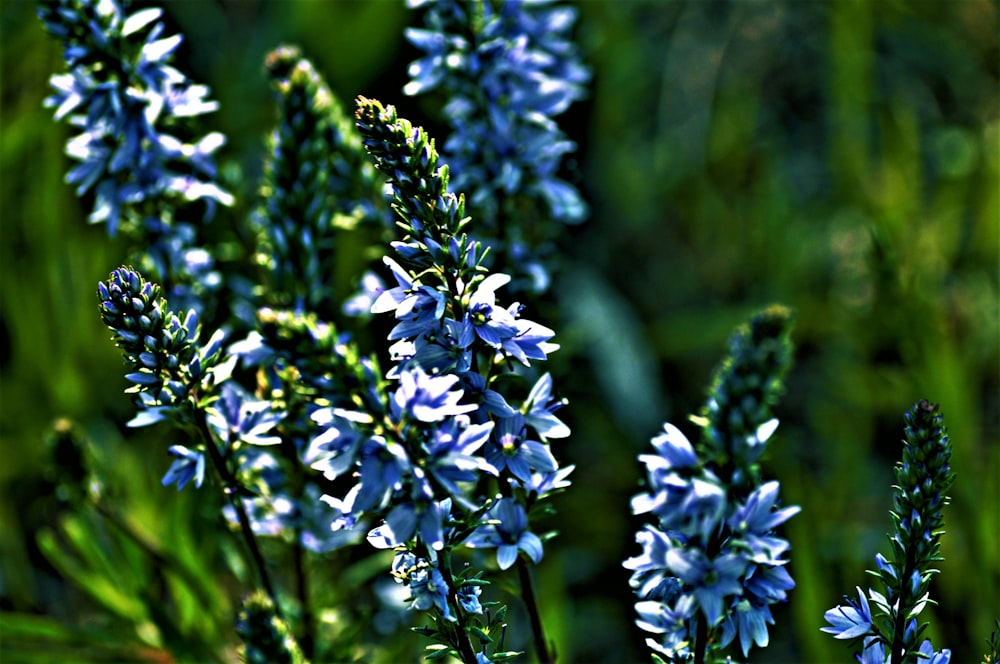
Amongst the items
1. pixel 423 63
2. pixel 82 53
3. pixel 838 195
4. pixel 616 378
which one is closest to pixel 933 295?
pixel 838 195

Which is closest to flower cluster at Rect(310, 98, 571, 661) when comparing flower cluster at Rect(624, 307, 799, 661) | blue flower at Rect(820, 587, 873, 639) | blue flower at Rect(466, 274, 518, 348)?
blue flower at Rect(466, 274, 518, 348)

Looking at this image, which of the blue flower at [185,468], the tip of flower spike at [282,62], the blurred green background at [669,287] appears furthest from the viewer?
the blurred green background at [669,287]

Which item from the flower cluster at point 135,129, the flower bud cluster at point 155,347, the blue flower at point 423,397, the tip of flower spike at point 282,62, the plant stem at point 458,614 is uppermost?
the tip of flower spike at point 282,62

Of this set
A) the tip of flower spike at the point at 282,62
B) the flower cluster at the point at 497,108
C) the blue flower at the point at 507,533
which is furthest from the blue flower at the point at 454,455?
the tip of flower spike at the point at 282,62

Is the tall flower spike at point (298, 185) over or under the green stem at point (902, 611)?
over

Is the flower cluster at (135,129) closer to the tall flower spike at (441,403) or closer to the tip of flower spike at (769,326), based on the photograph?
the tall flower spike at (441,403)

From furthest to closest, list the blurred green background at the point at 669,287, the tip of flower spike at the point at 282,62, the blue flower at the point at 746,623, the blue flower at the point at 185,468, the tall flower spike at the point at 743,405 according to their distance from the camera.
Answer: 1. the blurred green background at the point at 669,287
2. the tip of flower spike at the point at 282,62
3. the blue flower at the point at 185,468
4. the blue flower at the point at 746,623
5. the tall flower spike at the point at 743,405
